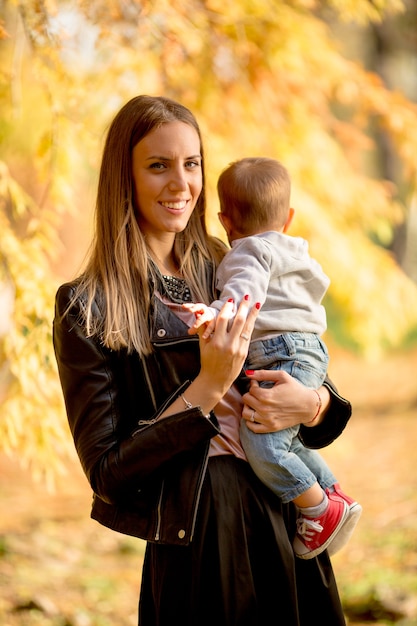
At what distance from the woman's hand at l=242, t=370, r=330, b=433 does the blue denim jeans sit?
0.12ft

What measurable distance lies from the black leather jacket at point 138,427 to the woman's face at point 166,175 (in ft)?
0.83

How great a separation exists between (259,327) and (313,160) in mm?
2553

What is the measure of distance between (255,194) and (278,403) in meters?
0.56

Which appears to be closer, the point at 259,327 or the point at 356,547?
the point at 259,327

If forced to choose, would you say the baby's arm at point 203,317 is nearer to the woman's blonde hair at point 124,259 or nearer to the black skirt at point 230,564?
the woman's blonde hair at point 124,259

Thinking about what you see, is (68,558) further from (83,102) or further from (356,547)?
(83,102)

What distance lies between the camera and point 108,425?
1857 mm

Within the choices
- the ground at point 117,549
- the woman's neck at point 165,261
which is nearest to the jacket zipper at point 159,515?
the woman's neck at point 165,261

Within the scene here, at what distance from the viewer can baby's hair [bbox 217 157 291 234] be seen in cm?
205

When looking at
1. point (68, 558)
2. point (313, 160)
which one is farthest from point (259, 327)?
point (68, 558)

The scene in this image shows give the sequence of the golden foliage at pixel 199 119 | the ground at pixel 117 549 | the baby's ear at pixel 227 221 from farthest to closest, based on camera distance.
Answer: the ground at pixel 117 549 → the golden foliage at pixel 199 119 → the baby's ear at pixel 227 221

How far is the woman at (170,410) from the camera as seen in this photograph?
1824mm

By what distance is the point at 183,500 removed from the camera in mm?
1834

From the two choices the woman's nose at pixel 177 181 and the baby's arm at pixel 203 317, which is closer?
the baby's arm at pixel 203 317
